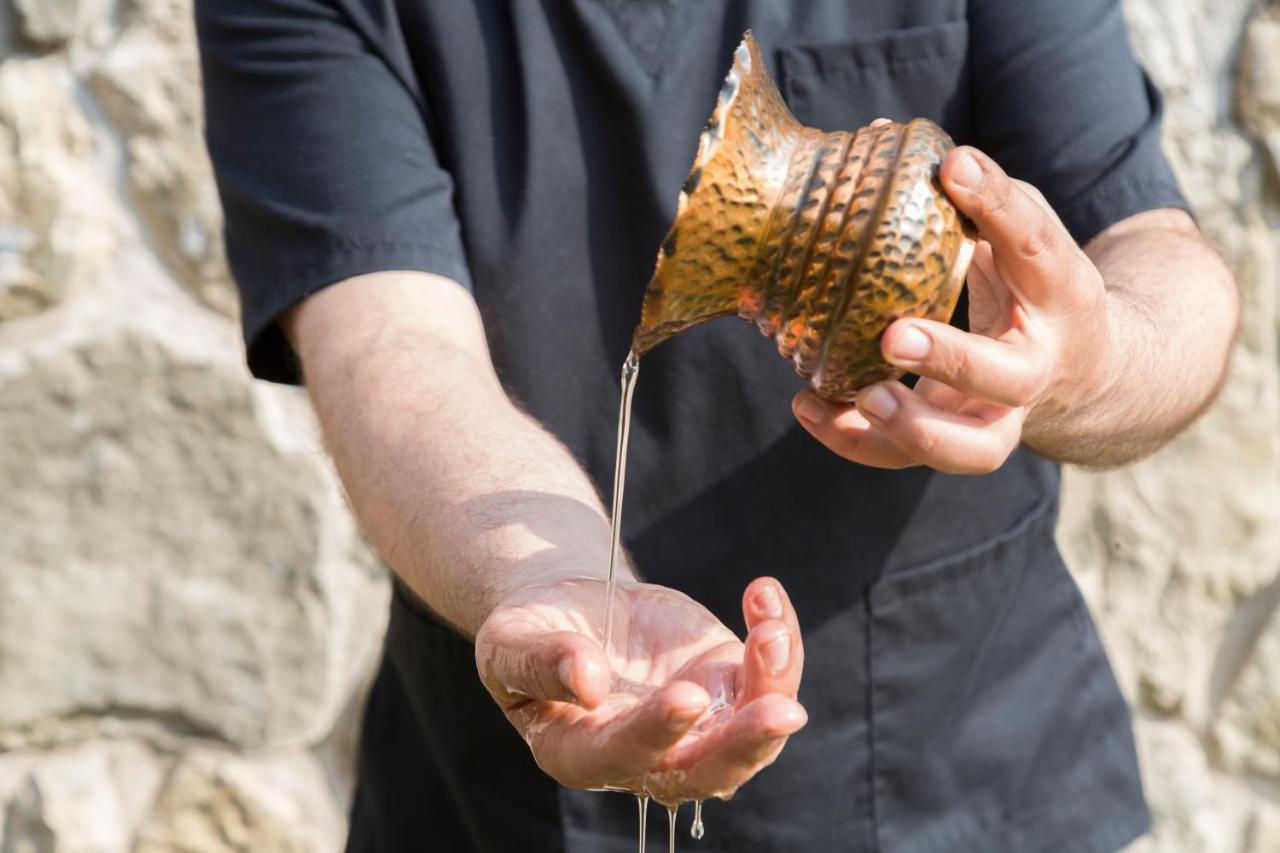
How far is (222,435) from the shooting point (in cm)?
161

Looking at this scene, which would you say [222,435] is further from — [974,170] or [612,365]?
[974,170]

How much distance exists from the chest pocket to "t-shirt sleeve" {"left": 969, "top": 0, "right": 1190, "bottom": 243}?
0.04m

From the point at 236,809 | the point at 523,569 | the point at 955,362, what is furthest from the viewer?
the point at 236,809

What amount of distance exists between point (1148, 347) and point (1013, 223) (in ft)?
0.94

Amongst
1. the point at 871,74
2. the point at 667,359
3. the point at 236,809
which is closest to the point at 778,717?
the point at 667,359

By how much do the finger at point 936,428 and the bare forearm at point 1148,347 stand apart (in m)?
0.09

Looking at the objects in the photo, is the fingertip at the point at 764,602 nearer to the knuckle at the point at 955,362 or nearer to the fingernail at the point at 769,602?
the fingernail at the point at 769,602

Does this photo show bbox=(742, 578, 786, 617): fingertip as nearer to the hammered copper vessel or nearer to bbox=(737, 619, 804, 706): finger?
bbox=(737, 619, 804, 706): finger

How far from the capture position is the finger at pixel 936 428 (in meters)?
0.80

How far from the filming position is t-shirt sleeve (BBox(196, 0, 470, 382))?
111 cm

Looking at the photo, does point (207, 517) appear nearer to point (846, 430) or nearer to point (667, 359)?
point (667, 359)

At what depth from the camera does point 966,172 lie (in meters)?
0.74

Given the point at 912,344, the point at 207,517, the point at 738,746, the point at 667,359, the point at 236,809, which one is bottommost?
the point at 236,809

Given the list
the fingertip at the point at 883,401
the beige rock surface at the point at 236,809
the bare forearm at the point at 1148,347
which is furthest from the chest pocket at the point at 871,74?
the beige rock surface at the point at 236,809
